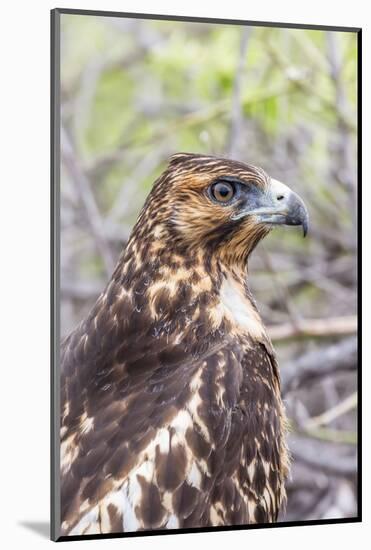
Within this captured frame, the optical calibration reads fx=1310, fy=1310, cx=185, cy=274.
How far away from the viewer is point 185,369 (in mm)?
4398

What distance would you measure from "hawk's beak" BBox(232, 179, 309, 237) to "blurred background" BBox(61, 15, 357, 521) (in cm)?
40

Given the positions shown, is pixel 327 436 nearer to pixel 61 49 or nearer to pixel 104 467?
pixel 104 467

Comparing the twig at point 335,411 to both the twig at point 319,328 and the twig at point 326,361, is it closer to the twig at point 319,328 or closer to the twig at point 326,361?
the twig at point 326,361

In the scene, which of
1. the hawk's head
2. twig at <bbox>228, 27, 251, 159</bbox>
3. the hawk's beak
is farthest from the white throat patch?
twig at <bbox>228, 27, 251, 159</bbox>

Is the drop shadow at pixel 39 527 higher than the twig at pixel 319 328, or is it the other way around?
the twig at pixel 319 328

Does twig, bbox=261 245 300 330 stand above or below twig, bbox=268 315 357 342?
above

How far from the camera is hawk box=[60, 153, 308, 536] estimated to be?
4250 millimetres

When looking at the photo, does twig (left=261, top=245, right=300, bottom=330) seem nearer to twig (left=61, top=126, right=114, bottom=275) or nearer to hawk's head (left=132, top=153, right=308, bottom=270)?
hawk's head (left=132, top=153, right=308, bottom=270)

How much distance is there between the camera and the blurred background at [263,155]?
4605 millimetres

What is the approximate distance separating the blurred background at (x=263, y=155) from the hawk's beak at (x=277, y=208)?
0.40 m

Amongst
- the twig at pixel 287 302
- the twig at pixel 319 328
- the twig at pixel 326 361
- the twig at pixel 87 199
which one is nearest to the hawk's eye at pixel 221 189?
the twig at pixel 87 199

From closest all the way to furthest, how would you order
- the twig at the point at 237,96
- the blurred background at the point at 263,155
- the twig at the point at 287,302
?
the blurred background at the point at 263,155, the twig at the point at 237,96, the twig at the point at 287,302

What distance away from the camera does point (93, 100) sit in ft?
15.1

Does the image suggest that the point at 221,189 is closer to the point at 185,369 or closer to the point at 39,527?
the point at 185,369
